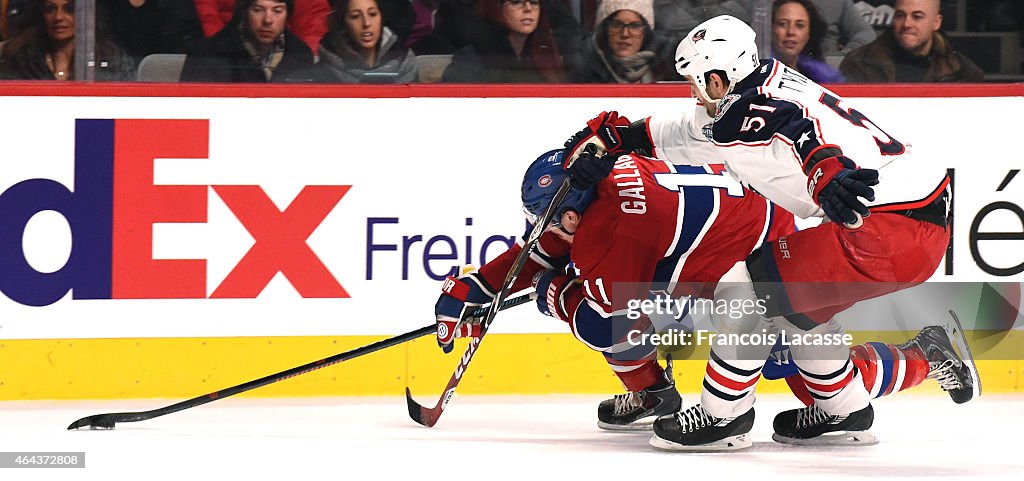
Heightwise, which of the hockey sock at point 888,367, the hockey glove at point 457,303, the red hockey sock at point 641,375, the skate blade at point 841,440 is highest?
the hockey glove at point 457,303

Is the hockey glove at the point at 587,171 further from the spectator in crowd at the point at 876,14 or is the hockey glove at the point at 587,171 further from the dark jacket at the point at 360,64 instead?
the spectator in crowd at the point at 876,14

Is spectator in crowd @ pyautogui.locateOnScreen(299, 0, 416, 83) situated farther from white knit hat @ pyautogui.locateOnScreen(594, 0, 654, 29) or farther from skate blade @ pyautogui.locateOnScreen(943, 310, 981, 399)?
skate blade @ pyautogui.locateOnScreen(943, 310, 981, 399)

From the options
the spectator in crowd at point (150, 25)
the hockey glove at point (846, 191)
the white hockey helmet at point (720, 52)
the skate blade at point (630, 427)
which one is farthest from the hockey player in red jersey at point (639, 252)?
the spectator in crowd at point (150, 25)

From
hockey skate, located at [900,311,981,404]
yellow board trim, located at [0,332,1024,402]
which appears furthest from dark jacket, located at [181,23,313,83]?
hockey skate, located at [900,311,981,404]

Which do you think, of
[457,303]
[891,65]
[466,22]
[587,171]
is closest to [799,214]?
[587,171]

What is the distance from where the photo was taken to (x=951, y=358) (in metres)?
3.64

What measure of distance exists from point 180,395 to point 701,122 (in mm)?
1848

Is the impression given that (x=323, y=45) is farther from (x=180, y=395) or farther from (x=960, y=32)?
(x=960, y=32)

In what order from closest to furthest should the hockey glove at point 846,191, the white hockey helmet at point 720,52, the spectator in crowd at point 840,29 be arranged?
the hockey glove at point 846,191, the white hockey helmet at point 720,52, the spectator in crowd at point 840,29

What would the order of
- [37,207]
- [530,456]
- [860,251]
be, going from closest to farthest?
[860,251], [530,456], [37,207]

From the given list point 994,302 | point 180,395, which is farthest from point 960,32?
point 180,395

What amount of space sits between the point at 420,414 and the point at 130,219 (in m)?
1.13

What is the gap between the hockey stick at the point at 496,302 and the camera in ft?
11.9

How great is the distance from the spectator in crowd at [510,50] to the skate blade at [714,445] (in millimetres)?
1459
